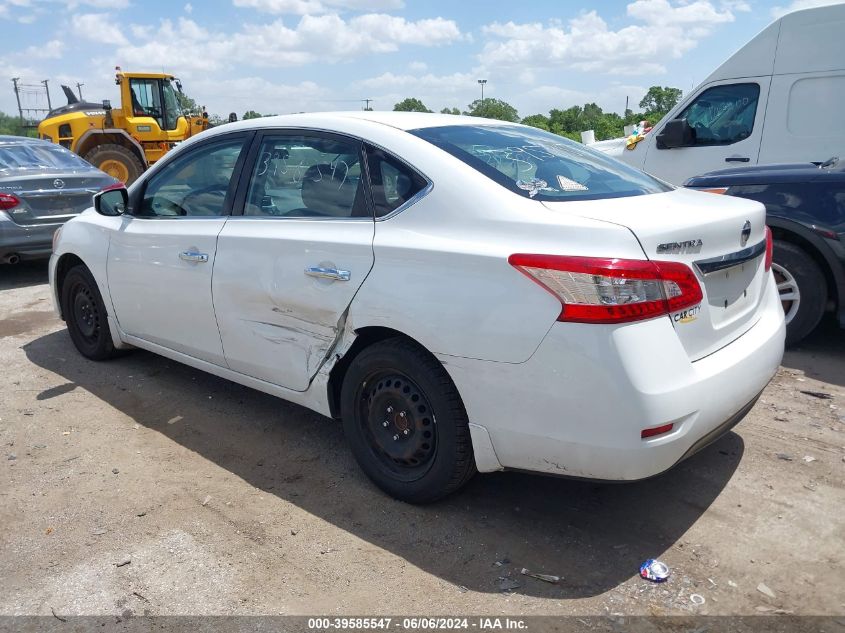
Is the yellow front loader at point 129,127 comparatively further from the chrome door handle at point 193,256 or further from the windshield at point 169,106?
the chrome door handle at point 193,256

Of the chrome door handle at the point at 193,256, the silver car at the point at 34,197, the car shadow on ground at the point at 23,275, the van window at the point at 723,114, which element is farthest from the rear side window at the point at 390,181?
the car shadow on ground at the point at 23,275

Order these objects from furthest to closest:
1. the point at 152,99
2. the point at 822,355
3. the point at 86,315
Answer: the point at 152,99
the point at 86,315
the point at 822,355

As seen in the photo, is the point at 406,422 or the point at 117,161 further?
the point at 117,161

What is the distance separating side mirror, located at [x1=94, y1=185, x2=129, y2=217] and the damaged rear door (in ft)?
4.10

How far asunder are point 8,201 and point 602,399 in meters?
7.28

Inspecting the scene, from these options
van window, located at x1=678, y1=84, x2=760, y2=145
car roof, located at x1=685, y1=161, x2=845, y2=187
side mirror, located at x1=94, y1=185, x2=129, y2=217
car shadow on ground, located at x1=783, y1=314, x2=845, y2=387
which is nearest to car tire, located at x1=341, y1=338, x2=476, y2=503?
side mirror, located at x1=94, y1=185, x2=129, y2=217

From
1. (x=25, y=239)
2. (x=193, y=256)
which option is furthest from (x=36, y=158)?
(x=193, y=256)

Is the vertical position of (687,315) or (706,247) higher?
(706,247)

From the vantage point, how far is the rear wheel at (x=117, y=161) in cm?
1603

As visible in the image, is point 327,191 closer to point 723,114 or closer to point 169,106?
point 723,114

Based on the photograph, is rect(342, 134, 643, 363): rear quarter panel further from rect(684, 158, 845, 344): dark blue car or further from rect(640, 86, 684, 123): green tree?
rect(640, 86, 684, 123): green tree

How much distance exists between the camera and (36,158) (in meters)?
8.55

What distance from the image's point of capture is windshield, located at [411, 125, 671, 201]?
3016mm

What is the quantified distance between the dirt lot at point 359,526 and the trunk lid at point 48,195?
404 cm
